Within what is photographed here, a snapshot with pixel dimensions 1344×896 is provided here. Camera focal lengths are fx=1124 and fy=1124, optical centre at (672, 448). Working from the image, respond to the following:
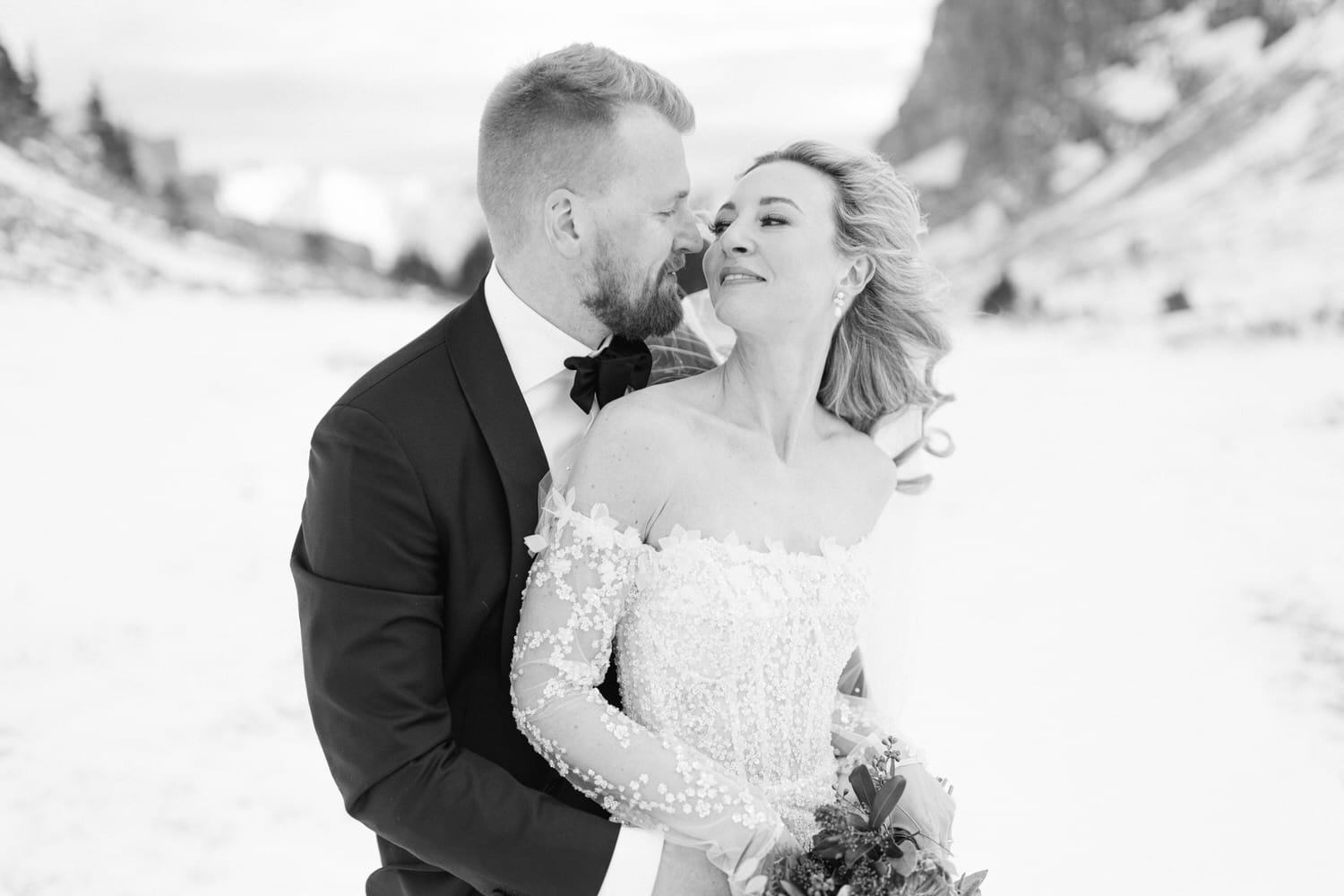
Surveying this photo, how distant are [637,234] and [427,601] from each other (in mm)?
640

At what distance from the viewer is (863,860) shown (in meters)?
1.50

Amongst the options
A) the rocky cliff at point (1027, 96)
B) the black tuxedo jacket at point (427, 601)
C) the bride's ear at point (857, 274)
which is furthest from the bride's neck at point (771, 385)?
the rocky cliff at point (1027, 96)

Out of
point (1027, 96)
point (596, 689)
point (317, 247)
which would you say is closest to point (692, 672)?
point (596, 689)

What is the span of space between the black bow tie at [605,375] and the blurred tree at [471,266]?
3204 millimetres

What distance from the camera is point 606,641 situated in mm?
1609

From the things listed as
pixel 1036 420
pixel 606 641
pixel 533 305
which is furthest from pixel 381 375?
pixel 1036 420

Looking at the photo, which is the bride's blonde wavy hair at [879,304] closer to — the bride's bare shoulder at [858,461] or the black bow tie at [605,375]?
the bride's bare shoulder at [858,461]

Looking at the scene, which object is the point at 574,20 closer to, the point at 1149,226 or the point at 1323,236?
the point at 1149,226

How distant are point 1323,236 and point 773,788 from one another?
3723 millimetres

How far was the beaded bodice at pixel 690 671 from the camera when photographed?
156 cm

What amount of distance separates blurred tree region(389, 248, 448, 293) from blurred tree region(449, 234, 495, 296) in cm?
6

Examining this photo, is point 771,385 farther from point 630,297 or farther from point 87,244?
point 87,244

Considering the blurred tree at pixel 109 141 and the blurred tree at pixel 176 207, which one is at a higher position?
the blurred tree at pixel 109 141

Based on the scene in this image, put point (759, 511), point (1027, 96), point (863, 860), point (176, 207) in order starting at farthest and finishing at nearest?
point (1027, 96) → point (176, 207) → point (759, 511) → point (863, 860)
